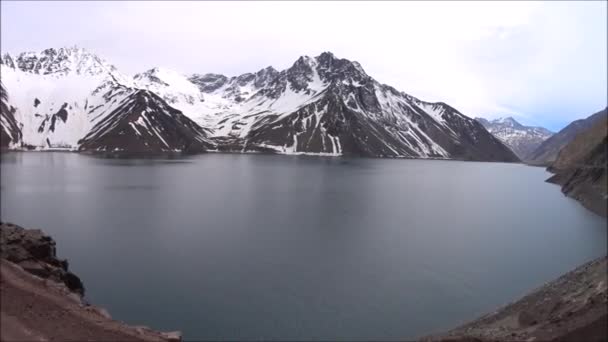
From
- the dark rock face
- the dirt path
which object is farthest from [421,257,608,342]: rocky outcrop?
the dark rock face

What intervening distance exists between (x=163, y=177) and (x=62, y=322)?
4903 inches

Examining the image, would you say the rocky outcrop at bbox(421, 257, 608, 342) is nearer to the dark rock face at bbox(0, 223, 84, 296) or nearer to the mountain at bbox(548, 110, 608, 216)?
the dark rock face at bbox(0, 223, 84, 296)

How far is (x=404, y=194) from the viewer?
116250 mm

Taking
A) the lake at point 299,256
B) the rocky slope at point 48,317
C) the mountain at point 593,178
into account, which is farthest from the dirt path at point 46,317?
the mountain at point 593,178

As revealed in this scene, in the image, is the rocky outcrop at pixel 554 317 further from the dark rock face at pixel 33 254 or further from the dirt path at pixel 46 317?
the dark rock face at pixel 33 254

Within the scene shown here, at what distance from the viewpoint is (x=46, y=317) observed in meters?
18.6

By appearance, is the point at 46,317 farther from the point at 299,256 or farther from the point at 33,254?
the point at 299,256

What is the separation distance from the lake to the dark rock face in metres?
4.60

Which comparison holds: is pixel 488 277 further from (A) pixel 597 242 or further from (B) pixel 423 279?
(A) pixel 597 242

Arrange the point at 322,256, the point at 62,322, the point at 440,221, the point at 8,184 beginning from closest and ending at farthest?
the point at 62,322, the point at 322,256, the point at 440,221, the point at 8,184

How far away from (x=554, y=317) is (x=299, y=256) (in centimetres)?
2824

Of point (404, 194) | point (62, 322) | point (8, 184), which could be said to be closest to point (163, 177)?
point (8, 184)

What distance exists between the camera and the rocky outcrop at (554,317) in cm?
2127

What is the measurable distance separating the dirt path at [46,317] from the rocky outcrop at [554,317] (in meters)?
18.0
